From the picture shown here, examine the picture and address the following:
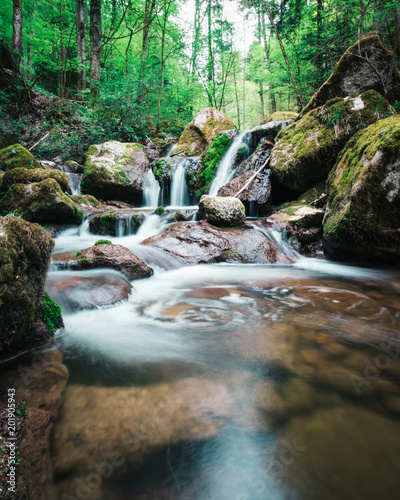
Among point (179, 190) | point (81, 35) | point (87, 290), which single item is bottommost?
point (87, 290)

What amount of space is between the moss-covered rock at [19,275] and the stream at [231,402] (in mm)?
522

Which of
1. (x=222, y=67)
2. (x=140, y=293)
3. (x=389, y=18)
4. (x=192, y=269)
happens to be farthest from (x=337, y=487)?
(x=222, y=67)

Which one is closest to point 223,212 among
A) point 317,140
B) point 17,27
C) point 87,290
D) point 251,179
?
point 251,179

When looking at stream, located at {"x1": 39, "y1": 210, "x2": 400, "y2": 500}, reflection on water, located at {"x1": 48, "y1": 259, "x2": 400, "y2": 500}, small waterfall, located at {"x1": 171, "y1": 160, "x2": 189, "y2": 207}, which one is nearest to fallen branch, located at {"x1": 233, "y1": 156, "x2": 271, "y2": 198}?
small waterfall, located at {"x1": 171, "y1": 160, "x2": 189, "y2": 207}

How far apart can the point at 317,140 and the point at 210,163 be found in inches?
189

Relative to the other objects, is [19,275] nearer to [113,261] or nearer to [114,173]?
[113,261]

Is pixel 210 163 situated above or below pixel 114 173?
above

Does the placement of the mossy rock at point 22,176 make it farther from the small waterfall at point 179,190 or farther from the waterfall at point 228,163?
the waterfall at point 228,163

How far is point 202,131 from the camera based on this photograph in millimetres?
14594

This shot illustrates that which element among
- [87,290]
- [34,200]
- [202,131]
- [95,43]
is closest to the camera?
[87,290]

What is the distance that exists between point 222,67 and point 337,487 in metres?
23.1

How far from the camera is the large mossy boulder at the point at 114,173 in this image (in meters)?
9.95

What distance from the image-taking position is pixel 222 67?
62.5 feet

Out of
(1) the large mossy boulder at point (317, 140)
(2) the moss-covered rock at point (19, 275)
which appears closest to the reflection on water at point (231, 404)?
(2) the moss-covered rock at point (19, 275)
